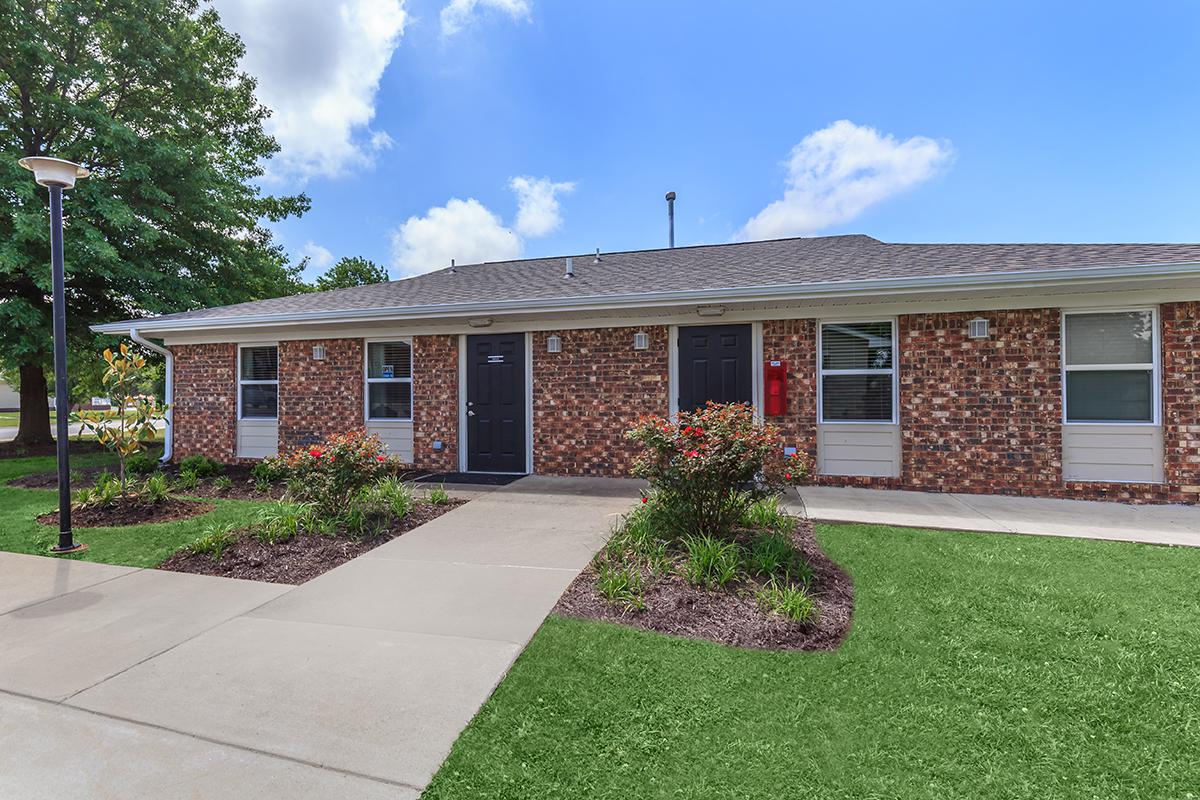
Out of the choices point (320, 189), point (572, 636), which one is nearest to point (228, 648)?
point (572, 636)

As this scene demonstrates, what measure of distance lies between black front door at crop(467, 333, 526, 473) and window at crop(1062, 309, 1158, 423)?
7.11m

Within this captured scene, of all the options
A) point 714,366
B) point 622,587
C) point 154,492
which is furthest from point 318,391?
point 622,587

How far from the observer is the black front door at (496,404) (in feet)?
27.9

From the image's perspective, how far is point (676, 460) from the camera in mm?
4289

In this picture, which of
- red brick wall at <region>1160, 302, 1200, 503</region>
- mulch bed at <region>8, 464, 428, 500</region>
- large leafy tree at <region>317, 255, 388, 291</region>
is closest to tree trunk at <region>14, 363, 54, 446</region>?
mulch bed at <region>8, 464, 428, 500</region>

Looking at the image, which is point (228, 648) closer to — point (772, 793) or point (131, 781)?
point (131, 781)

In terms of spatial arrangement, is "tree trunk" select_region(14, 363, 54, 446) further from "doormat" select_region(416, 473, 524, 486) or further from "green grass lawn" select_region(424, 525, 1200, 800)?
"green grass lawn" select_region(424, 525, 1200, 800)

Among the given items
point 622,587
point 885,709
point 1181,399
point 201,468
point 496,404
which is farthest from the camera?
point 496,404

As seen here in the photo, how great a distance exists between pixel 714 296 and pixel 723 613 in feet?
15.0

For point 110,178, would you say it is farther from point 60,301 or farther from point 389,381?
point 60,301

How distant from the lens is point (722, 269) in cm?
891

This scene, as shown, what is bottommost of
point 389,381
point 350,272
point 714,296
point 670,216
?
point 389,381

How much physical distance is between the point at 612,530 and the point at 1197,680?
368cm

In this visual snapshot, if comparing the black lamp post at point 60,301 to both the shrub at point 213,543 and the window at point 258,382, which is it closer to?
the shrub at point 213,543
